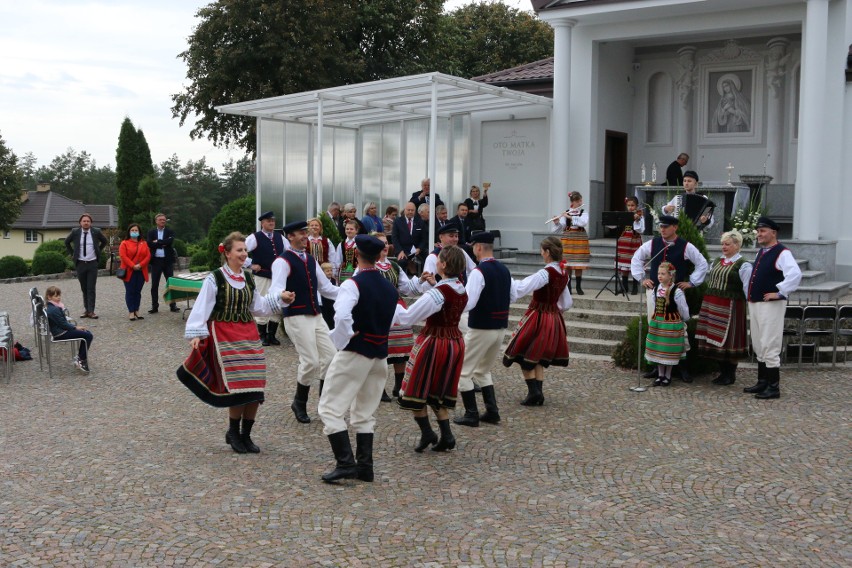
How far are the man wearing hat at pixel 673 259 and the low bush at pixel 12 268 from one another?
81.9ft

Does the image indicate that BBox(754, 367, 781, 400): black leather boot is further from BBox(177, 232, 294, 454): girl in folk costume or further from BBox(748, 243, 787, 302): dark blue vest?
BBox(177, 232, 294, 454): girl in folk costume

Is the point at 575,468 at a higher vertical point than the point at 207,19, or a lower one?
lower

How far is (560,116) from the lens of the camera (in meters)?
18.1

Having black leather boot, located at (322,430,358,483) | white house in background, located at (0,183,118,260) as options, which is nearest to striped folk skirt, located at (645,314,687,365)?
black leather boot, located at (322,430,358,483)

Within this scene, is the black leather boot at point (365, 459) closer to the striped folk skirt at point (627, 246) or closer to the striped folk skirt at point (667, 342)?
the striped folk skirt at point (667, 342)

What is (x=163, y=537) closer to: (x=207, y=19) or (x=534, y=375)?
(x=534, y=375)

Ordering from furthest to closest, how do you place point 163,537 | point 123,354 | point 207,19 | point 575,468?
point 207,19 < point 123,354 < point 575,468 < point 163,537

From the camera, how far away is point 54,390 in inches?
406

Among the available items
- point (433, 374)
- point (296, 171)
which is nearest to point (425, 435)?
point (433, 374)

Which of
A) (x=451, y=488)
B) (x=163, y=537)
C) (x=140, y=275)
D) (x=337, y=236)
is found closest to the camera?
(x=163, y=537)

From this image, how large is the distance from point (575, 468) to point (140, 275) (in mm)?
10640

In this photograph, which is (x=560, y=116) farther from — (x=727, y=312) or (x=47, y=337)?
(x=47, y=337)

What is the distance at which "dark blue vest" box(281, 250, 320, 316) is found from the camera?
8.48 metres

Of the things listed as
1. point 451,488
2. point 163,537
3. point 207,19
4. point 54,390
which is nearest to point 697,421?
point 451,488
